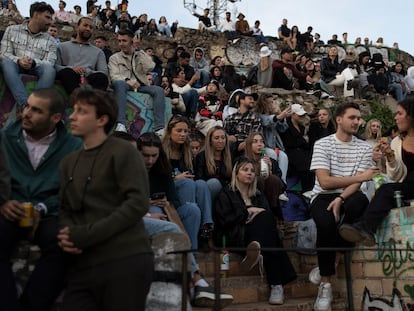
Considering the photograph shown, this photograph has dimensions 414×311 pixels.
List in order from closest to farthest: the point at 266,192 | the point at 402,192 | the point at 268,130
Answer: the point at 402,192 < the point at 266,192 < the point at 268,130

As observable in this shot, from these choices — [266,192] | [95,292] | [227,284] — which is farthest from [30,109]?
[266,192]

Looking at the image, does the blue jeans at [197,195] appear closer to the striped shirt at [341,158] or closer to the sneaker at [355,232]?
the striped shirt at [341,158]

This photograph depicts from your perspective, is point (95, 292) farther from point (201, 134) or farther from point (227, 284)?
point (201, 134)

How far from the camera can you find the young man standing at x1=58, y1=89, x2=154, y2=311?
303cm

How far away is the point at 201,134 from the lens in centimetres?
866

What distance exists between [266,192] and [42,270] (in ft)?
12.1

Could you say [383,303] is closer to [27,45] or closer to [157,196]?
[157,196]

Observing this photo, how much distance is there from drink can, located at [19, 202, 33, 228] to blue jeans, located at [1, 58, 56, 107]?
3557mm

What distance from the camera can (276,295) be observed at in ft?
17.9

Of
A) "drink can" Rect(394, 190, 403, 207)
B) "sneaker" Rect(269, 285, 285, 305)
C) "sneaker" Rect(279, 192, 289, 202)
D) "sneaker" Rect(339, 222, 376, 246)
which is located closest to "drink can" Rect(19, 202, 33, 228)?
"sneaker" Rect(269, 285, 285, 305)

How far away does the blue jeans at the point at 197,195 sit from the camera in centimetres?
576

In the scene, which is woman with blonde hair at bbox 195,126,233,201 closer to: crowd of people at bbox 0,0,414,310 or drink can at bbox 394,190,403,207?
crowd of people at bbox 0,0,414,310

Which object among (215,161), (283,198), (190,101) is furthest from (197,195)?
(190,101)

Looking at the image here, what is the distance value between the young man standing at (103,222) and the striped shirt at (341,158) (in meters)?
2.91
